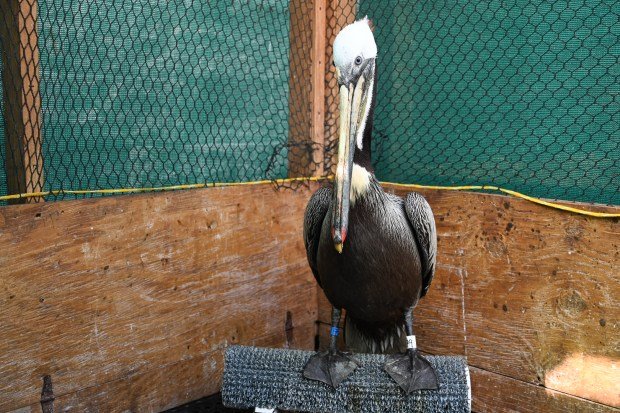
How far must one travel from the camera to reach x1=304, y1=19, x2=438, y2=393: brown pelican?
2.53 metres

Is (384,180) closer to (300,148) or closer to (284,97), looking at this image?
(300,148)

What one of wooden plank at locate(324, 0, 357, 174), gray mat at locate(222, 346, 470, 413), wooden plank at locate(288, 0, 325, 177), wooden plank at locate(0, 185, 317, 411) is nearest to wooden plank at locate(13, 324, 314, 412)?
wooden plank at locate(0, 185, 317, 411)

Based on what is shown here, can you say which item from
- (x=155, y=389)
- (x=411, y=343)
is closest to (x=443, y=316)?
(x=411, y=343)

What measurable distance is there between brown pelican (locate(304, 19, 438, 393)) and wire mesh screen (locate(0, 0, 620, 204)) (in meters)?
0.87

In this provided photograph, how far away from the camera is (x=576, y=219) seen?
9.63 ft

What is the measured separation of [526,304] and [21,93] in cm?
257

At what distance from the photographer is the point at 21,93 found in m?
2.71

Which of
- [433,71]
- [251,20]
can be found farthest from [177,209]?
[433,71]

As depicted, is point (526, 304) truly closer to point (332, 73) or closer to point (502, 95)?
point (502, 95)

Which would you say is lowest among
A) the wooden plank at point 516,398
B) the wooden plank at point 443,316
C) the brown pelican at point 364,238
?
the wooden plank at point 516,398

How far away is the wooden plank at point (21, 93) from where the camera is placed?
267 centimetres

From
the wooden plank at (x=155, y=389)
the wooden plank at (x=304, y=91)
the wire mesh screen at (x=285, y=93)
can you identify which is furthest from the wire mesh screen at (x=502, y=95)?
the wooden plank at (x=155, y=389)

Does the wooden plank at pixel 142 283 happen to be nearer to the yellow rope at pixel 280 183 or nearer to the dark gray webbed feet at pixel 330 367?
the yellow rope at pixel 280 183

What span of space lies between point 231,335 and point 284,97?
146cm
